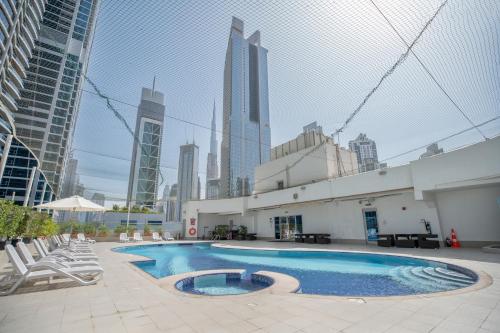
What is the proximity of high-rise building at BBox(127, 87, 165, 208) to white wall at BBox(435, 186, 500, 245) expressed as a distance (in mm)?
11834

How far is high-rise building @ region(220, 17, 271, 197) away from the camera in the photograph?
621 inches

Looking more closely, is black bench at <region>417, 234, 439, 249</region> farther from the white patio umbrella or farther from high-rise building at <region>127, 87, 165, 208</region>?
the white patio umbrella

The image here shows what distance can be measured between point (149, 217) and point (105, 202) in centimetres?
1646

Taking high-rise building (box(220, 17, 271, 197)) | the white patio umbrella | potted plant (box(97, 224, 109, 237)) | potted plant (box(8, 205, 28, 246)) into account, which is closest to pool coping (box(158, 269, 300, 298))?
the white patio umbrella

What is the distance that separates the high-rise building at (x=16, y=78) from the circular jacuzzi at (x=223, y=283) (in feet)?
53.4

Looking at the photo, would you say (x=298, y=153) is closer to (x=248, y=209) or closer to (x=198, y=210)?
(x=248, y=209)

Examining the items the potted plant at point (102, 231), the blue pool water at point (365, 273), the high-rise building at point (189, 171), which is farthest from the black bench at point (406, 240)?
the potted plant at point (102, 231)

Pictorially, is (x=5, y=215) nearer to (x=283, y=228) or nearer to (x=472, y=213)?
(x=283, y=228)

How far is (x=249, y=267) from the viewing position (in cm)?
716

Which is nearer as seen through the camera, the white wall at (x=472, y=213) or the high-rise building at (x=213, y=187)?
the white wall at (x=472, y=213)

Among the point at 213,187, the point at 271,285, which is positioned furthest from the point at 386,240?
the point at 213,187

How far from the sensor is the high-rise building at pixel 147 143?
8573 mm

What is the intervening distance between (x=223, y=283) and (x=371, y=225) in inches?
347

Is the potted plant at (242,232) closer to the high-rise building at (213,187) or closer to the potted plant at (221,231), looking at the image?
the potted plant at (221,231)
